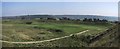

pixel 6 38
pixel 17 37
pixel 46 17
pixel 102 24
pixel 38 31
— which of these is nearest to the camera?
pixel 6 38

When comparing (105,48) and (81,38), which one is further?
(81,38)

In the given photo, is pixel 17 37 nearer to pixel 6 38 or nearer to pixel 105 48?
pixel 6 38

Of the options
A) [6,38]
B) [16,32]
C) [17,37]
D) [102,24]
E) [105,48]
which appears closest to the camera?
[105,48]

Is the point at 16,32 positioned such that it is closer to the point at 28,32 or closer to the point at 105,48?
the point at 28,32

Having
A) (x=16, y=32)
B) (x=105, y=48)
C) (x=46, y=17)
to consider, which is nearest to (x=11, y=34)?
(x=16, y=32)

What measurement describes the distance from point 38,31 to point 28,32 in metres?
1.88

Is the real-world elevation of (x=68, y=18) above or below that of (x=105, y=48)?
below

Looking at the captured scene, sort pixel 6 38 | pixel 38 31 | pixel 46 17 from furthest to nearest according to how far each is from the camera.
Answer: pixel 46 17, pixel 38 31, pixel 6 38

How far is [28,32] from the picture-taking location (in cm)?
2533

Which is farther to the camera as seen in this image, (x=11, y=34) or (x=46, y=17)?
(x=46, y=17)

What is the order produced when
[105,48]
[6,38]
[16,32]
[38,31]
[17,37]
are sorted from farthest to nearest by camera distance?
1. [38,31]
2. [16,32]
3. [17,37]
4. [6,38]
5. [105,48]

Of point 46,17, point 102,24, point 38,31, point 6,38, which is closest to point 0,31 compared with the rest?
point 6,38

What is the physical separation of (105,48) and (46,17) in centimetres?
3447

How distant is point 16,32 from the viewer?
2414cm
